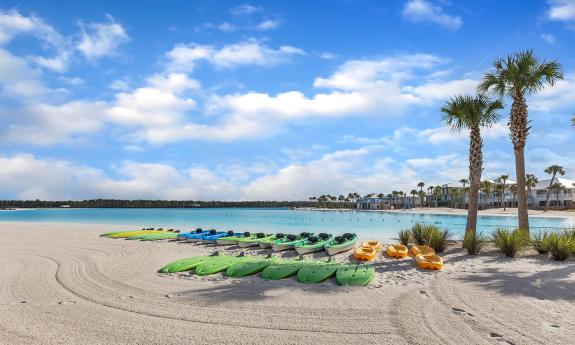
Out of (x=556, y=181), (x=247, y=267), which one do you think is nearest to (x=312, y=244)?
(x=247, y=267)

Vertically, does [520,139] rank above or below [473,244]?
above

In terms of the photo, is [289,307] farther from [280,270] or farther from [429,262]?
[429,262]

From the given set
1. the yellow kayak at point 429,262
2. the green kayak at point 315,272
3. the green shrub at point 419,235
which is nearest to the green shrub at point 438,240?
the green shrub at point 419,235

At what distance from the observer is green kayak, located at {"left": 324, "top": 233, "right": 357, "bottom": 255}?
1484cm

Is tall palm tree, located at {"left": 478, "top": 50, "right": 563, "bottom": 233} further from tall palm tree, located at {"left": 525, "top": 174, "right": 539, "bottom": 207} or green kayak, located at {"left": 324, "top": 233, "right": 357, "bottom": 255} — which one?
tall palm tree, located at {"left": 525, "top": 174, "right": 539, "bottom": 207}

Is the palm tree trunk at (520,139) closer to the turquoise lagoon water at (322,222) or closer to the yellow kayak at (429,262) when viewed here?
the turquoise lagoon water at (322,222)

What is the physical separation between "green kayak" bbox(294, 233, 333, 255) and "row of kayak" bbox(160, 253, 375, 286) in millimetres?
3239

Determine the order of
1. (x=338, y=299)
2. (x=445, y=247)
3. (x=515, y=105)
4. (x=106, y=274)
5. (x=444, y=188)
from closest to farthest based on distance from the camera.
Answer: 1. (x=338, y=299)
2. (x=106, y=274)
3. (x=445, y=247)
4. (x=515, y=105)
5. (x=444, y=188)

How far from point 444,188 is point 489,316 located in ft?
351

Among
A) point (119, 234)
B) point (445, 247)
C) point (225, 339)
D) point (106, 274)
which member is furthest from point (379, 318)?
point (119, 234)

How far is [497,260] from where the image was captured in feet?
41.2

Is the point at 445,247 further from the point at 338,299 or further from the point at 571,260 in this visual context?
the point at 338,299

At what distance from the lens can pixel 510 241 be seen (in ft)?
43.1

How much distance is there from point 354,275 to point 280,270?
1.94 meters
